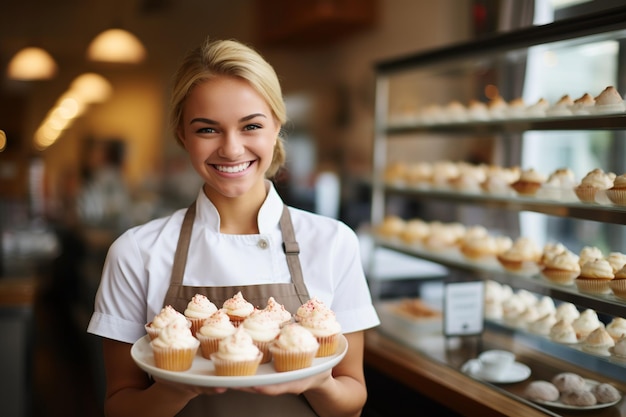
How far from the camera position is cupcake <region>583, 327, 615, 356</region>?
204 centimetres

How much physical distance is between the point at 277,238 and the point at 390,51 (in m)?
3.79

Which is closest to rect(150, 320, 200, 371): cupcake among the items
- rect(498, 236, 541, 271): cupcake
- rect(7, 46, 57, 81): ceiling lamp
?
rect(498, 236, 541, 271): cupcake

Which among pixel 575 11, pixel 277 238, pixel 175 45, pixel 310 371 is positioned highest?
pixel 175 45

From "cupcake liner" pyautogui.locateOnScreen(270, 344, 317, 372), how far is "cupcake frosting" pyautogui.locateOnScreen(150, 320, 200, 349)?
20 cm

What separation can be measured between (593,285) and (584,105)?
58 cm

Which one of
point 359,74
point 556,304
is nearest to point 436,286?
point 556,304

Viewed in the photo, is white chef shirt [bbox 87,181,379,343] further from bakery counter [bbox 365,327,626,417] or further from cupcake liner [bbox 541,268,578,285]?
cupcake liner [bbox 541,268,578,285]

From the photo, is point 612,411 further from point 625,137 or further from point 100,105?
point 100,105

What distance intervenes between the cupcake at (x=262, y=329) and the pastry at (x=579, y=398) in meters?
1.06

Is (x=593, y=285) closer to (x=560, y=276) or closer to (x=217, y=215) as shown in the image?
(x=560, y=276)

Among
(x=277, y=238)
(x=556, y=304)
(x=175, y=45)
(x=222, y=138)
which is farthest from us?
(x=175, y=45)

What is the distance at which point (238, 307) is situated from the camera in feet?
5.35

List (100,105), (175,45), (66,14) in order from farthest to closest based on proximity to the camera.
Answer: (100,105) → (175,45) → (66,14)

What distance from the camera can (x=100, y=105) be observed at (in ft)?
36.7
